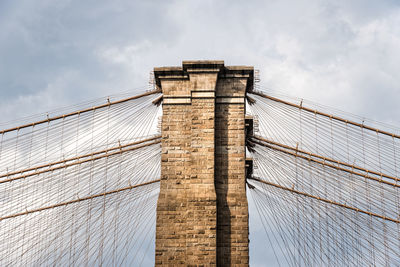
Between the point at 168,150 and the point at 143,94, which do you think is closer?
the point at 168,150

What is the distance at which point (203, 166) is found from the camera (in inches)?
1000

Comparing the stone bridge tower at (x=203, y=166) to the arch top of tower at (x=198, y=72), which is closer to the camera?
the stone bridge tower at (x=203, y=166)

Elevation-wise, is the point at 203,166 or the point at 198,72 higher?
the point at 198,72

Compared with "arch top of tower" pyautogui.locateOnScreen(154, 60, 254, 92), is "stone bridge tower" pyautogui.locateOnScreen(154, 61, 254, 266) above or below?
below

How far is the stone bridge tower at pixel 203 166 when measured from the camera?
24.6 metres

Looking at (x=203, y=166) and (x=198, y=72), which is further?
(x=198, y=72)

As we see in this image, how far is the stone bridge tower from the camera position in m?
24.6

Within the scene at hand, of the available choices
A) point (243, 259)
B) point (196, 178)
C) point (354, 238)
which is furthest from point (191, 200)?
point (354, 238)

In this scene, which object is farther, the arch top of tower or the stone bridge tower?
the arch top of tower

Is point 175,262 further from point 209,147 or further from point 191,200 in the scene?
point 209,147

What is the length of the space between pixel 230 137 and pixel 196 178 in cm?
213

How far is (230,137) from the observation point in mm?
26078

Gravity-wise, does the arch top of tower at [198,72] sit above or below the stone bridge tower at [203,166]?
above

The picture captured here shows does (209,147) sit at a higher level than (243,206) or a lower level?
higher
